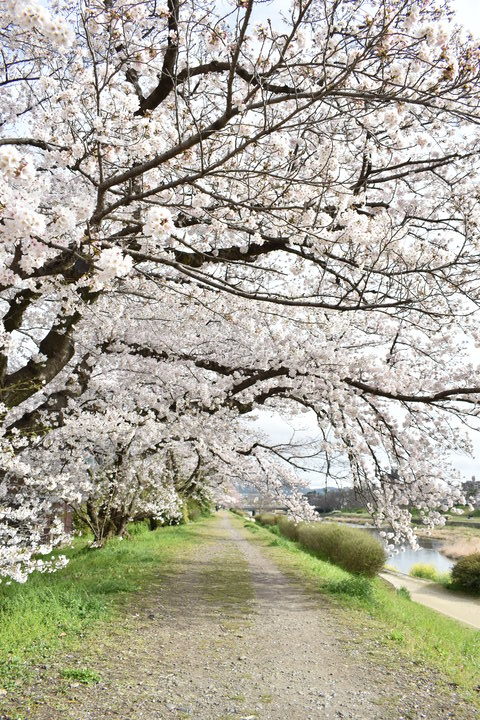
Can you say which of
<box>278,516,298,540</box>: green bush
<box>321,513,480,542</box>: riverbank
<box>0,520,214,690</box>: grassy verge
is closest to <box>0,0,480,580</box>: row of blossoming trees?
<box>0,520,214,690</box>: grassy verge

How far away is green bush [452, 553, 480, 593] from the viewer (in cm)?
1906

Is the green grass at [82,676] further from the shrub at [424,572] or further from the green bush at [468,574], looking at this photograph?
the shrub at [424,572]

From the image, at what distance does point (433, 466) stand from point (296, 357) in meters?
3.41

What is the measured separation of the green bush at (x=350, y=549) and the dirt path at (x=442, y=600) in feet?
6.33

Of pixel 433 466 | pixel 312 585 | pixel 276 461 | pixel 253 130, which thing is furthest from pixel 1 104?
pixel 276 461

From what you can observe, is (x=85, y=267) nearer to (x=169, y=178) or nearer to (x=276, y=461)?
(x=169, y=178)

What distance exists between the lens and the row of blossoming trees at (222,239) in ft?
13.1

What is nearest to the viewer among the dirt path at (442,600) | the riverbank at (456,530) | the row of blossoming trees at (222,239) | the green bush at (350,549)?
the row of blossoming trees at (222,239)

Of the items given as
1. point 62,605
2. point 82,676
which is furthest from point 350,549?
point 82,676

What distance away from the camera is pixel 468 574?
63.6 feet

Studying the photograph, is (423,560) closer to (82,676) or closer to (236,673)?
(236,673)

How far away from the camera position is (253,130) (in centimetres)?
511

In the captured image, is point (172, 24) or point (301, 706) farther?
point (172, 24)

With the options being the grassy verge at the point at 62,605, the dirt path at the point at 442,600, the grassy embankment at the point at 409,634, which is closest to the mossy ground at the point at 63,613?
the grassy verge at the point at 62,605
